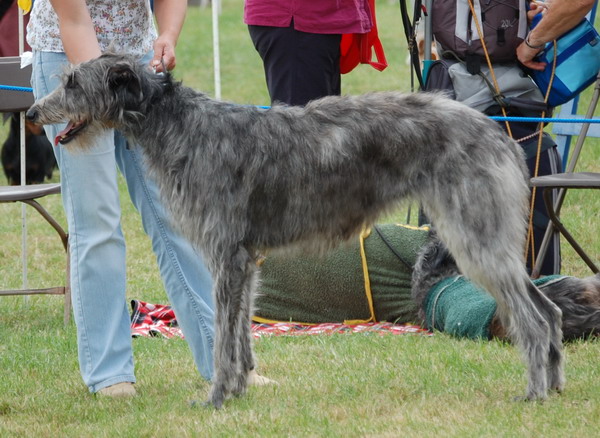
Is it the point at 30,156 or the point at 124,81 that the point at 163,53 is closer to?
the point at 124,81

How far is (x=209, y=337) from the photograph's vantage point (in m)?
4.61

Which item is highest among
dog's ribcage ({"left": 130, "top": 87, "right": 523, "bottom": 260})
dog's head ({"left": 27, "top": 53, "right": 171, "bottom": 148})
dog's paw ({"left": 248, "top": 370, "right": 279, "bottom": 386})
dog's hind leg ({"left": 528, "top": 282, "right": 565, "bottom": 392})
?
dog's head ({"left": 27, "top": 53, "right": 171, "bottom": 148})

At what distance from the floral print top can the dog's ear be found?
0.52 feet

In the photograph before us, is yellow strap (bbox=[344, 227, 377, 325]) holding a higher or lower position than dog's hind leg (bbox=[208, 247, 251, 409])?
lower

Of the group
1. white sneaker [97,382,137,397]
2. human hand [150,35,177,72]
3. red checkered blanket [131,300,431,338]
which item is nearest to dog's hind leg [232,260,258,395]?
white sneaker [97,382,137,397]

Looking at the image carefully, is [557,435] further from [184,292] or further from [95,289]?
[95,289]

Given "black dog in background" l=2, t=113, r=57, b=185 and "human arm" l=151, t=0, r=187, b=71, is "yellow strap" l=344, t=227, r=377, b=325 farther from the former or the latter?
"black dog in background" l=2, t=113, r=57, b=185

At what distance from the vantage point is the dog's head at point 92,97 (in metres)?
4.20

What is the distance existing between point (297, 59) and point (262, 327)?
63.8 inches

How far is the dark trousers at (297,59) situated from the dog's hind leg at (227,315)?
6.30 ft

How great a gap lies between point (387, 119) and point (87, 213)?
1369mm

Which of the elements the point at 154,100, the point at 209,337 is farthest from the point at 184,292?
the point at 154,100

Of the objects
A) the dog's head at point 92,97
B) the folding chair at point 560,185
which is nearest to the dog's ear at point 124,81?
the dog's head at point 92,97

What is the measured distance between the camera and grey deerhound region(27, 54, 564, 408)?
13.8 feet
